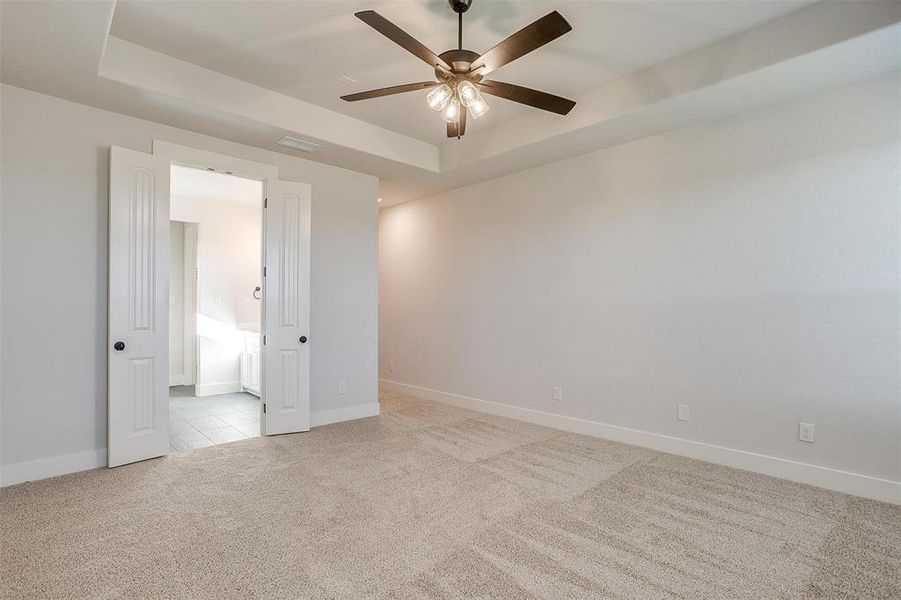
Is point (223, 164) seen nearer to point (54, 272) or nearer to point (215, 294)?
point (54, 272)

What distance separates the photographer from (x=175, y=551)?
2188 mm

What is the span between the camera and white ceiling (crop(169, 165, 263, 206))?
5.09 meters

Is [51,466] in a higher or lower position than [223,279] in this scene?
lower

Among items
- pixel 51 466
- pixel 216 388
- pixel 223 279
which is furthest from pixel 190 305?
pixel 51 466

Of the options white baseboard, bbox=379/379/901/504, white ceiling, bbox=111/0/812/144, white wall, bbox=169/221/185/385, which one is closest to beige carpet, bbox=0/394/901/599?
white baseboard, bbox=379/379/901/504

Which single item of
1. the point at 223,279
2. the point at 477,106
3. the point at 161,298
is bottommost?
the point at 161,298

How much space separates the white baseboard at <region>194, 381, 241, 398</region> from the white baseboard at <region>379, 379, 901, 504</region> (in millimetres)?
3444

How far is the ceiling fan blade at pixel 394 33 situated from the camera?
6.37 ft

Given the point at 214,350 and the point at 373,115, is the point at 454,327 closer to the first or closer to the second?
the point at 373,115

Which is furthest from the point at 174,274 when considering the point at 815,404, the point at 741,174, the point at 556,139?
the point at 815,404

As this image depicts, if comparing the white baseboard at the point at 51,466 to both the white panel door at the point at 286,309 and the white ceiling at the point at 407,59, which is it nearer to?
the white panel door at the point at 286,309

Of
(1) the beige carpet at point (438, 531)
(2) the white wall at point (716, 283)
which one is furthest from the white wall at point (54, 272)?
(2) the white wall at point (716, 283)

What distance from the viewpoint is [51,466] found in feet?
10.2

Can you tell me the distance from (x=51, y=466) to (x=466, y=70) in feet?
12.4
